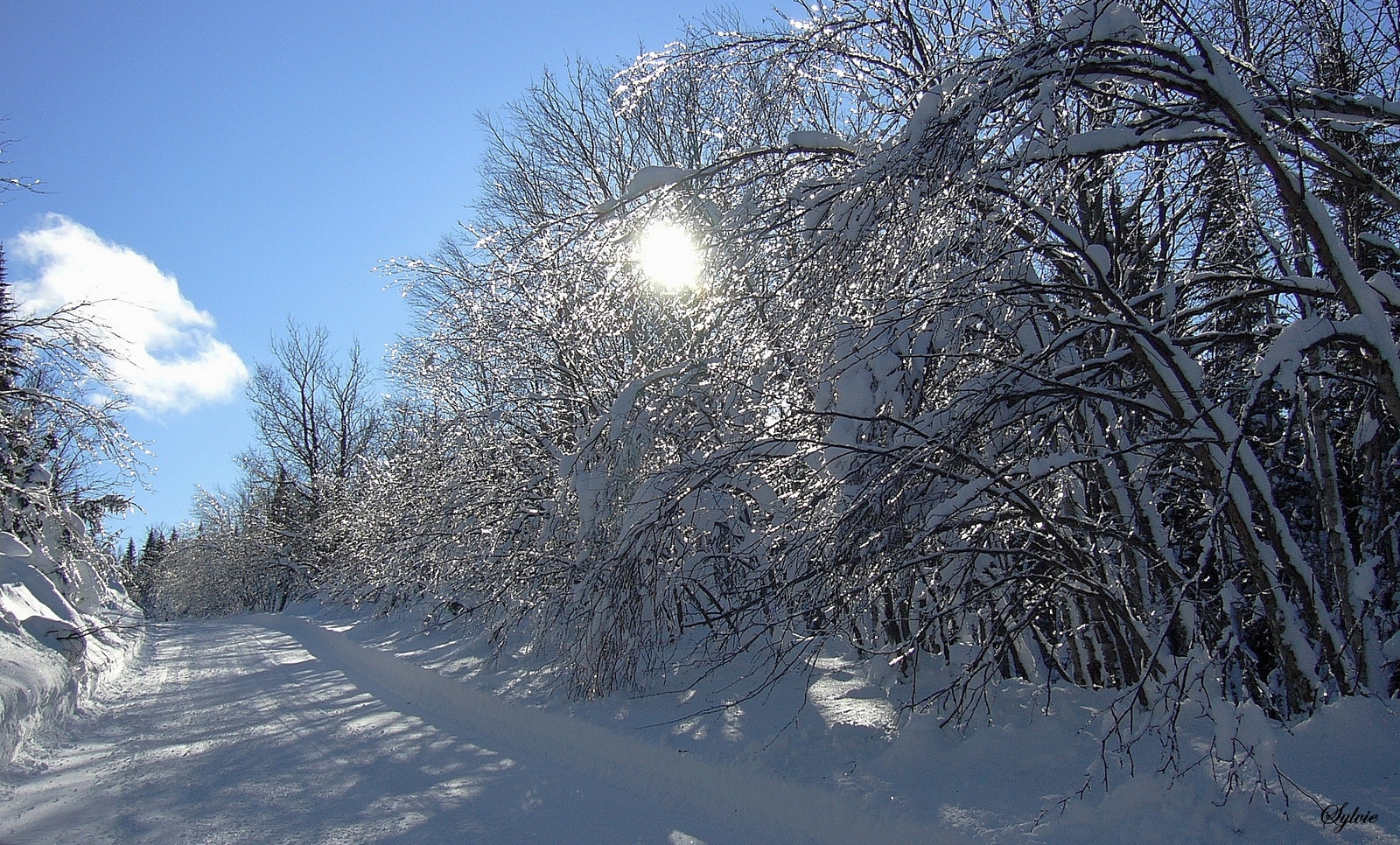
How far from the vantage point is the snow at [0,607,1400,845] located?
3789 mm

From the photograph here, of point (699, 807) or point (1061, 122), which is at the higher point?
point (1061, 122)

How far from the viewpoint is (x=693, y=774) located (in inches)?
223

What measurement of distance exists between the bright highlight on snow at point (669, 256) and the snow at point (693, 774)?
3196 millimetres

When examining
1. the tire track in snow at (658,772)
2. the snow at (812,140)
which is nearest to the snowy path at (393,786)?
the tire track in snow at (658,772)

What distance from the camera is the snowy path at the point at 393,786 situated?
4.73m

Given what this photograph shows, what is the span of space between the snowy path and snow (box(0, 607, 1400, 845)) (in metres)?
0.02

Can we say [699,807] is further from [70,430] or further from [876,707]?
[70,430]

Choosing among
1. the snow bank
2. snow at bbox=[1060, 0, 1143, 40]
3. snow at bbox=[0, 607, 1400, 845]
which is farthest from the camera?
the snow bank

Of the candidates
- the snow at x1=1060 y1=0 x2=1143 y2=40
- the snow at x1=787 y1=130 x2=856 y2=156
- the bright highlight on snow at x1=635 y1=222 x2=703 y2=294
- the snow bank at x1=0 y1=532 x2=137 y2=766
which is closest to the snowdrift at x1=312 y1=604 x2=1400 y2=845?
the bright highlight on snow at x1=635 y1=222 x2=703 y2=294

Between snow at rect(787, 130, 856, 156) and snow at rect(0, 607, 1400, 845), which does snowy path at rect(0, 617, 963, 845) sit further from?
snow at rect(787, 130, 856, 156)

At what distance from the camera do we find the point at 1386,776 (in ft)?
12.3

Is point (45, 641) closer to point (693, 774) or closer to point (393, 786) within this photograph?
point (393, 786)

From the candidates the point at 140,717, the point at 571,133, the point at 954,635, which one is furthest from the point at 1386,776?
the point at 571,133

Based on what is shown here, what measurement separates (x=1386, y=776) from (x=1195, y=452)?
66.9 inches
